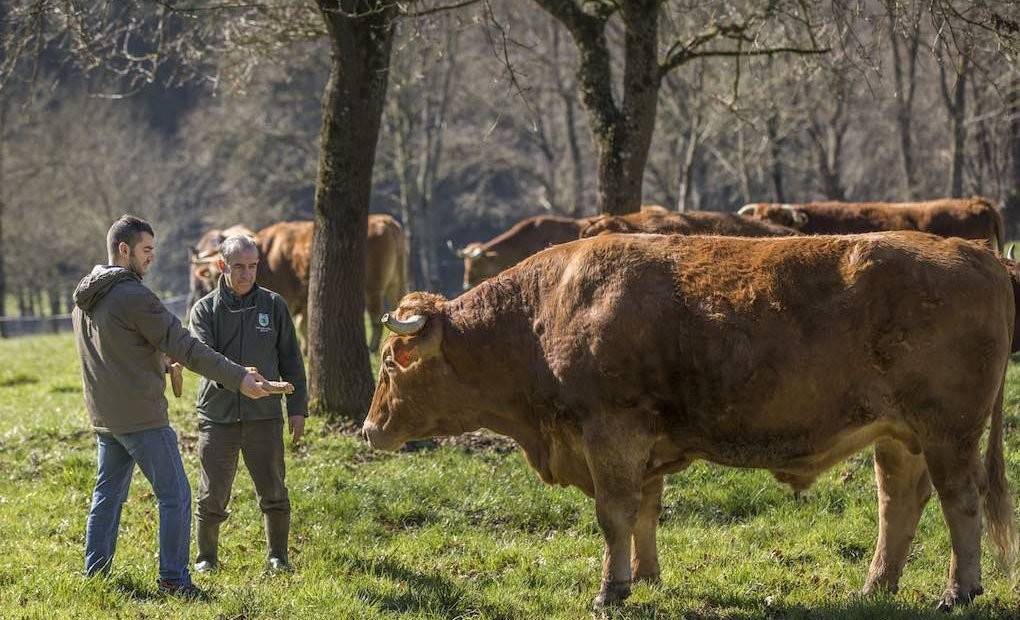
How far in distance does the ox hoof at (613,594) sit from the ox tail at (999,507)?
6.97 ft

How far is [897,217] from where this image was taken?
16.3 m

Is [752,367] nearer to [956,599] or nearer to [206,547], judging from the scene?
[956,599]

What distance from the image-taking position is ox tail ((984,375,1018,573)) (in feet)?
Result: 21.9

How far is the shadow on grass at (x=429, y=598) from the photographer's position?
682 centimetres

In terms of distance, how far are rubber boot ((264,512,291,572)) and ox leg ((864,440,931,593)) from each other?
3.74 m

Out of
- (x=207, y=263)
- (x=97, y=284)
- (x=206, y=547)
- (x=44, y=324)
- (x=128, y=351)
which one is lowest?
(x=206, y=547)

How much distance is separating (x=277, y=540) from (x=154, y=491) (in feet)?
3.44

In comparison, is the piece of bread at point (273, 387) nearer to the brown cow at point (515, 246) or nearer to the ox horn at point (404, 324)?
the ox horn at point (404, 324)

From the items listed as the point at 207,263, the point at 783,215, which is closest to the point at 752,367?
the point at 783,215

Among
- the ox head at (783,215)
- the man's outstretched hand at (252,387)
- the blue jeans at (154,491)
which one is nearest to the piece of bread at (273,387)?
the man's outstretched hand at (252,387)

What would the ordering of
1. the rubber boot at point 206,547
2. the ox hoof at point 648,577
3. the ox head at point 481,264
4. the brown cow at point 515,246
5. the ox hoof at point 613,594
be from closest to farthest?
the ox hoof at point 613,594 → the ox hoof at point 648,577 → the rubber boot at point 206,547 → the brown cow at point 515,246 → the ox head at point 481,264

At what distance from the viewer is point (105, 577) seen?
7.15m

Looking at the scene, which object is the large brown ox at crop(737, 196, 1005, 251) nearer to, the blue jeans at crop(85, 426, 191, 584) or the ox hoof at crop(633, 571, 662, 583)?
the ox hoof at crop(633, 571, 662, 583)

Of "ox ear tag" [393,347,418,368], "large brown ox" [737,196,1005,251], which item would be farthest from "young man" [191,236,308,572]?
"large brown ox" [737,196,1005,251]
